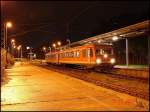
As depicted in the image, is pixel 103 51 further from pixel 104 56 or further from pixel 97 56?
pixel 97 56

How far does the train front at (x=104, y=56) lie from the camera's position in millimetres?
29469

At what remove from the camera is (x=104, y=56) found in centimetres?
3020

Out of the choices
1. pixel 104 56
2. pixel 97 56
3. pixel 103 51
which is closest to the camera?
pixel 97 56

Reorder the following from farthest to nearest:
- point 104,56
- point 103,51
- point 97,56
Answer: point 103,51 < point 104,56 < point 97,56

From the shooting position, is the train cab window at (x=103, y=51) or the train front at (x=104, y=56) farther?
the train cab window at (x=103, y=51)

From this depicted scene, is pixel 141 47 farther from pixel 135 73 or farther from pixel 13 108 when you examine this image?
pixel 13 108

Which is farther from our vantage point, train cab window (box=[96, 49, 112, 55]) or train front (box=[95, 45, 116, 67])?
train cab window (box=[96, 49, 112, 55])

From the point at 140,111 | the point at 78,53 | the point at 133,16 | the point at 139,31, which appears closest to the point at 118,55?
the point at 78,53

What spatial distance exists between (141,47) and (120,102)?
30520 mm

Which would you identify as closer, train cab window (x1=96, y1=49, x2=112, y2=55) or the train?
the train

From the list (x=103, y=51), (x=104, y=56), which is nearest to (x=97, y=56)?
(x=104, y=56)

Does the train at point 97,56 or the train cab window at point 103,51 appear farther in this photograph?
the train cab window at point 103,51

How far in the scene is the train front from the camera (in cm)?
2947

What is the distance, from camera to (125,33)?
30781mm
